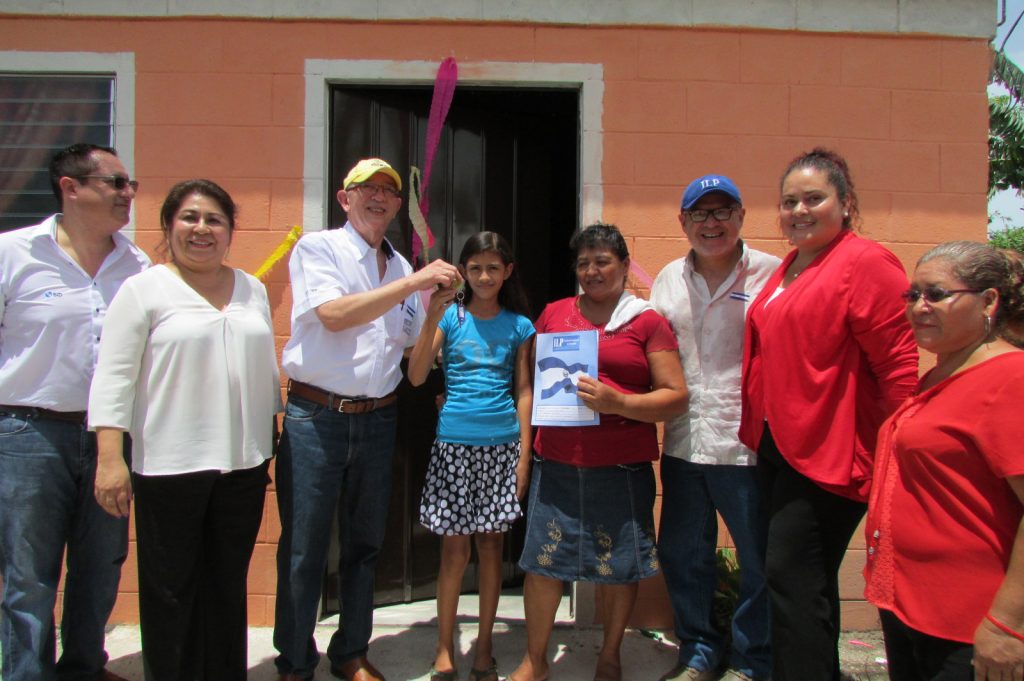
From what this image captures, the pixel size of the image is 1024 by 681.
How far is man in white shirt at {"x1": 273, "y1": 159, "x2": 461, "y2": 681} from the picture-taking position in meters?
2.74

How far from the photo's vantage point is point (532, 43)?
11.6ft

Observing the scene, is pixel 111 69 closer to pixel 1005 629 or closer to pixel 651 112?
pixel 651 112

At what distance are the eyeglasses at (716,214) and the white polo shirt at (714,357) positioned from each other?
0.18m

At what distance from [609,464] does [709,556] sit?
1.99ft

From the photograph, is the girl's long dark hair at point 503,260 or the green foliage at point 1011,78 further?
the green foliage at point 1011,78

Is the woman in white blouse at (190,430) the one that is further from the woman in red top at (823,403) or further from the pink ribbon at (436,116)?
the woman in red top at (823,403)

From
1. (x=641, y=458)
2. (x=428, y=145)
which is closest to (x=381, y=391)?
(x=641, y=458)

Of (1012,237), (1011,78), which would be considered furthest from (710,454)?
(1012,237)

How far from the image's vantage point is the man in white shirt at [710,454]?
2.74 meters

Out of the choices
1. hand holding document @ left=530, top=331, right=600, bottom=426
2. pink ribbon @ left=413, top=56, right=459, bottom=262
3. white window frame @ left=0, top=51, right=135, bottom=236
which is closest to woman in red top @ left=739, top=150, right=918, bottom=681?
hand holding document @ left=530, top=331, right=600, bottom=426

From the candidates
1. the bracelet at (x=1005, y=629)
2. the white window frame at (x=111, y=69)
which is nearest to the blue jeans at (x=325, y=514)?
the white window frame at (x=111, y=69)

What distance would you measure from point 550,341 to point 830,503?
112 centimetres

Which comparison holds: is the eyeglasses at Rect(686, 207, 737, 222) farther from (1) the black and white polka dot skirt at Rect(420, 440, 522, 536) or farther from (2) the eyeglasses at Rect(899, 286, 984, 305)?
(1) the black and white polka dot skirt at Rect(420, 440, 522, 536)

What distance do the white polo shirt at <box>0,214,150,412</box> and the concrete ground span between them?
1.36 m
